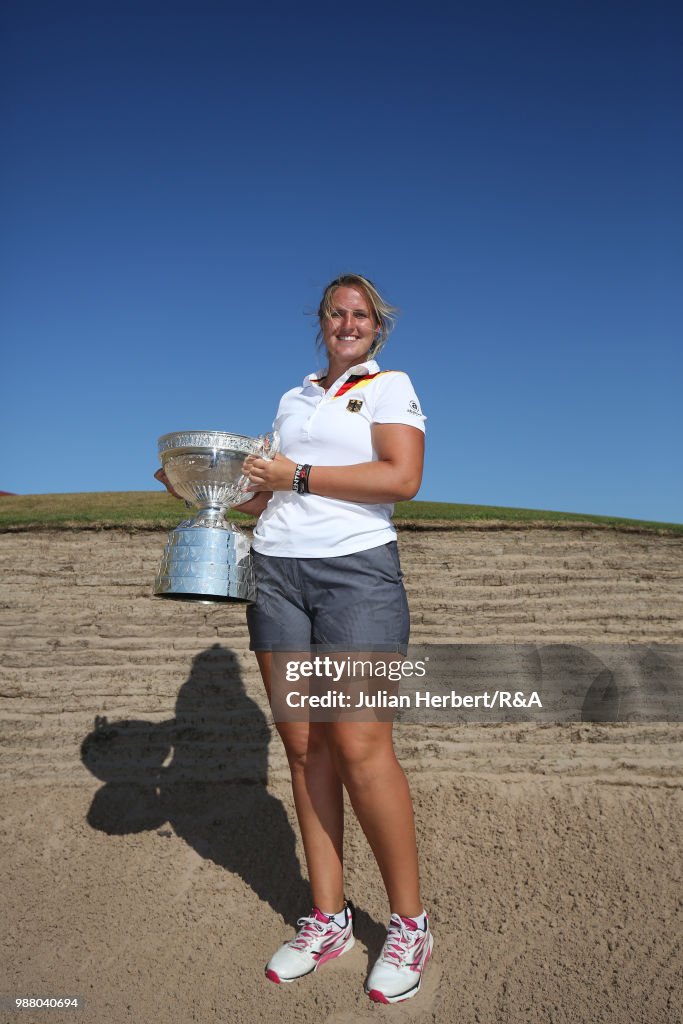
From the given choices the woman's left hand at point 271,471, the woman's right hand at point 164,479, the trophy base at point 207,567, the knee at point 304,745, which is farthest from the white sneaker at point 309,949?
the woman's right hand at point 164,479

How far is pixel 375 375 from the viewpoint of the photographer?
2.66m

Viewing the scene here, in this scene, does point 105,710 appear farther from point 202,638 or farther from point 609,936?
point 609,936

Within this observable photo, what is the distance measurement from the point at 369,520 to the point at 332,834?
120 centimetres

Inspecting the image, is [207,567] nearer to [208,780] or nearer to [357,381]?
[357,381]

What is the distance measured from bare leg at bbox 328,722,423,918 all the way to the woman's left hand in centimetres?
85

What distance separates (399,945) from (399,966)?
7 centimetres

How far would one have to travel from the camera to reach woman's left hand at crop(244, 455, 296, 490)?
99.3 inches

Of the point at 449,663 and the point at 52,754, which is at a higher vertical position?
the point at 449,663

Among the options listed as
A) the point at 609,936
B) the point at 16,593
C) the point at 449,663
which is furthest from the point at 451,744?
the point at 16,593

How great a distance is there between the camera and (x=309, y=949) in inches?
105

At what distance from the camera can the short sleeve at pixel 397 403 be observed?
253 cm

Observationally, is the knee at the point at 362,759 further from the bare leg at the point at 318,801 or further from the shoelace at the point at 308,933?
the shoelace at the point at 308,933

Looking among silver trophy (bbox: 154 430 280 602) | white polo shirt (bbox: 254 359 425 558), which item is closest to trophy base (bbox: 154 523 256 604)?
silver trophy (bbox: 154 430 280 602)

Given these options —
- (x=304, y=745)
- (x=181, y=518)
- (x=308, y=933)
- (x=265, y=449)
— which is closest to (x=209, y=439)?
(x=265, y=449)
